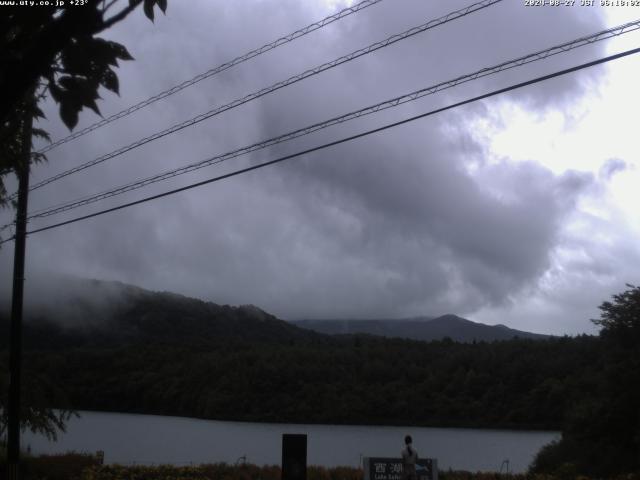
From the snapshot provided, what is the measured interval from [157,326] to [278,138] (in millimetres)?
79222

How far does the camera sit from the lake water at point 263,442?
1427 inches

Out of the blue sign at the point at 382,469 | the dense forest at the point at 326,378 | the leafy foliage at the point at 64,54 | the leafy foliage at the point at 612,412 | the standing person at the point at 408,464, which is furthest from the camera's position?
the dense forest at the point at 326,378

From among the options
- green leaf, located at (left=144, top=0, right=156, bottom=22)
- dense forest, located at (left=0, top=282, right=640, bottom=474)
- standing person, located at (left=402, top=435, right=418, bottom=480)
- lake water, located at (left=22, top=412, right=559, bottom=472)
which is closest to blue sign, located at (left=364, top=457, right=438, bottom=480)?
standing person, located at (left=402, top=435, right=418, bottom=480)

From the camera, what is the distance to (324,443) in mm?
44531

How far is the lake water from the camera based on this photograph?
3625cm

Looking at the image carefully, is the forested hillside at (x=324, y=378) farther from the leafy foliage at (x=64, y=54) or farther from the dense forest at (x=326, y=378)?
the leafy foliage at (x=64, y=54)

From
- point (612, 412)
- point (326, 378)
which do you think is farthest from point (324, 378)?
point (612, 412)

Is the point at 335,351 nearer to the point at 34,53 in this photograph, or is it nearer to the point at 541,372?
the point at 541,372

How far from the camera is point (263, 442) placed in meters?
48.0

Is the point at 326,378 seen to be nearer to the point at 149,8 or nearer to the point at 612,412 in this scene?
the point at 612,412

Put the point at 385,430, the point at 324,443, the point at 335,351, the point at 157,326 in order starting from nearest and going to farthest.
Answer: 1. the point at 324,443
2. the point at 385,430
3. the point at 335,351
4. the point at 157,326

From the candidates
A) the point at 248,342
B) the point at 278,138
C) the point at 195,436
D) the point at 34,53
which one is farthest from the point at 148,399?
the point at 34,53

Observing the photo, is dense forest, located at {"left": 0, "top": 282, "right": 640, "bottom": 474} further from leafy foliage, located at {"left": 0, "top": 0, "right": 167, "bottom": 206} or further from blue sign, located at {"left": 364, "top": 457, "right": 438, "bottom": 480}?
leafy foliage, located at {"left": 0, "top": 0, "right": 167, "bottom": 206}

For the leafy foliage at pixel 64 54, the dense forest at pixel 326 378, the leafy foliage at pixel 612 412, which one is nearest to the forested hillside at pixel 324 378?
the dense forest at pixel 326 378
